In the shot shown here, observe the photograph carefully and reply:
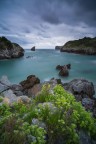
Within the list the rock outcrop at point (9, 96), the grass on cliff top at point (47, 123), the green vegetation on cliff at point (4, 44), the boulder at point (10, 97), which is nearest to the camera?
the grass on cliff top at point (47, 123)

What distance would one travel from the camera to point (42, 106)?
24.1ft

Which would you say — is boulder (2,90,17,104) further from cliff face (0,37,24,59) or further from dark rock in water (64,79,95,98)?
cliff face (0,37,24,59)

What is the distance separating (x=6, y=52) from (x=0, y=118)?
94.3m

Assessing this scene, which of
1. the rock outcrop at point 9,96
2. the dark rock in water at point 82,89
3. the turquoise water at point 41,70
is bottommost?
the turquoise water at point 41,70

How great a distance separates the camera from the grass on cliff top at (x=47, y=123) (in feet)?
18.0

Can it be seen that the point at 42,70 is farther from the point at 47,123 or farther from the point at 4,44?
the point at 47,123

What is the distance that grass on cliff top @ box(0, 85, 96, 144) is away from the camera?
549 centimetres

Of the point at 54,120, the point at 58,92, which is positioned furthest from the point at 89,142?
the point at 58,92

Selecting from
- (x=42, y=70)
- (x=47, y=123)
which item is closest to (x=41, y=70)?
(x=42, y=70)

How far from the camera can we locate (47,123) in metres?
6.80

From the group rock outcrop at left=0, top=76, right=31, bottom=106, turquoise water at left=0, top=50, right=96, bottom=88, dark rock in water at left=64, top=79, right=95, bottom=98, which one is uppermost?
rock outcrop at left=0, top=76, right=31, bottom=106

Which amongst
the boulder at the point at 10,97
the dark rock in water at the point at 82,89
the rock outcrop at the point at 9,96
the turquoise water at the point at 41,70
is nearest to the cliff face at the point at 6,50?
the turquoise water at the point at 41,70

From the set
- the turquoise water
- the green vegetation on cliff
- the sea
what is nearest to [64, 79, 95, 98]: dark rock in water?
the sea

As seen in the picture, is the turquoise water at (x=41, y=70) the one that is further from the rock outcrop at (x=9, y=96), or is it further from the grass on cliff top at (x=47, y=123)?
the grass on cliff top at (x=47, y=123)
